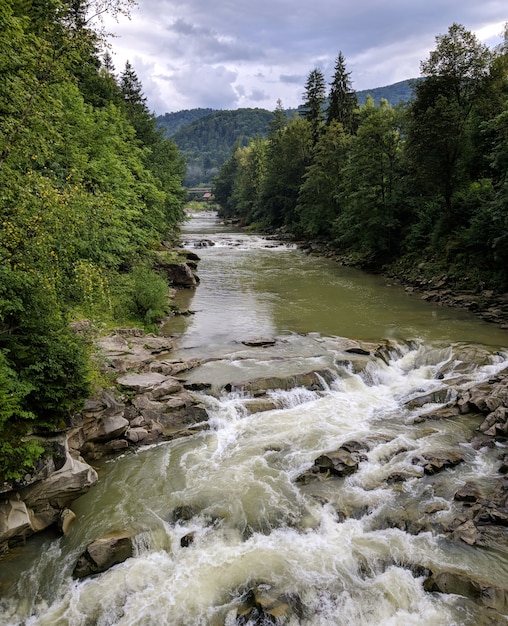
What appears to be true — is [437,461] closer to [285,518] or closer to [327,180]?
[285,518]

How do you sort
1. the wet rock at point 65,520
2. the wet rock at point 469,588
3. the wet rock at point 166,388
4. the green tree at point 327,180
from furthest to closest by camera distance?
the green tree at point 327,180 → the wet rock at point 166,388 → the wet rock at point 65,520 → the wet rock at point 469,588

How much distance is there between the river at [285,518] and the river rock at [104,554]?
148 mm

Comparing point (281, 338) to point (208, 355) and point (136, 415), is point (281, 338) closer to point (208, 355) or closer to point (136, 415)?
point (208, 355)

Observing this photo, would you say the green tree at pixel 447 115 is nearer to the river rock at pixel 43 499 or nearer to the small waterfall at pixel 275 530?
the small waterfall at pixel 275 530

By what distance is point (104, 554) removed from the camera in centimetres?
780

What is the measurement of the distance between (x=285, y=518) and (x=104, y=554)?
3.55 meters

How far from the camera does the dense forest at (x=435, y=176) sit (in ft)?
81.0

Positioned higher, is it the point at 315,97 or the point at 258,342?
the point at 315,97

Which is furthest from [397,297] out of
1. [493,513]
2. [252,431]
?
[493,513]

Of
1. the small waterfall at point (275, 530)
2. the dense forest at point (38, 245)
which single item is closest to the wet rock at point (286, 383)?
the small waterfall at point (275, 530)

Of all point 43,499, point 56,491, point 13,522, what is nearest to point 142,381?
point 56,491

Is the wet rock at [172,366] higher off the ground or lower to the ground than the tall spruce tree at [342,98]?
lower

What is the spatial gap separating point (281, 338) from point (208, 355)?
3.75 m

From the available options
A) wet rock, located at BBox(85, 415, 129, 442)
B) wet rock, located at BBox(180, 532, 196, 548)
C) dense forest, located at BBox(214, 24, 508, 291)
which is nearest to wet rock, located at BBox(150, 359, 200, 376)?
wet rock, located at BBox(85, 415, 129, 442)
